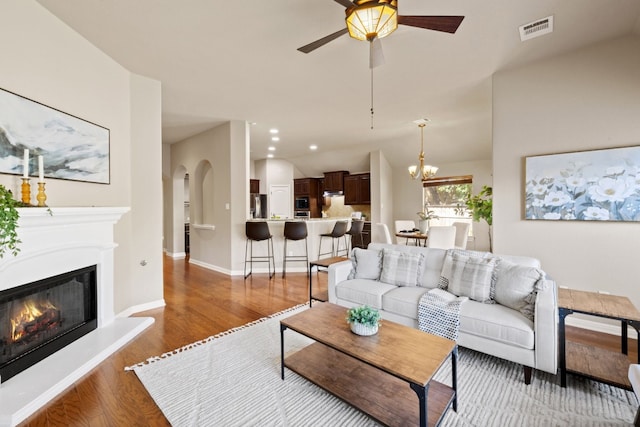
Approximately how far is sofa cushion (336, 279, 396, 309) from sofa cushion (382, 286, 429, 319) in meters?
0.07

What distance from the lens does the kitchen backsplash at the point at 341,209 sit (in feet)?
28.7

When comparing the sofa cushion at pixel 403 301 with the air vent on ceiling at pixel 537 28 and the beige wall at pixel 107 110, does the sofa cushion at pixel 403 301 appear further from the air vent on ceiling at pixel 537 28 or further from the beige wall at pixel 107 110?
the beige wall at pixel 107 110

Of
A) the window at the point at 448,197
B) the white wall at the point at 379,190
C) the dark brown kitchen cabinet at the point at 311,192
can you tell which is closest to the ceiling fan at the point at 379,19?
the white wall at the point at 379,190

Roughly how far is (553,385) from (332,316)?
164 centimetres

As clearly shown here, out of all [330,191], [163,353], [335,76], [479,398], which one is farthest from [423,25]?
[330,191]

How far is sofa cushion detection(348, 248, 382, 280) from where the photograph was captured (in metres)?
3.21

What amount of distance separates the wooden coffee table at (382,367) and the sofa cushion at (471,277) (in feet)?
2.86

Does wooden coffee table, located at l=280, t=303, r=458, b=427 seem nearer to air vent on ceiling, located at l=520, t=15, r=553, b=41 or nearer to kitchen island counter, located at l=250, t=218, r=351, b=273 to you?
air vent on ceiling, located at l=520, t=15, r=553, b=41

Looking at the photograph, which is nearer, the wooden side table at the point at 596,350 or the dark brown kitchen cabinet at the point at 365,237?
the wooden side table at the point at 596,350

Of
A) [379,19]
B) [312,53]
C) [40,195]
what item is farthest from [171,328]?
[379,19]

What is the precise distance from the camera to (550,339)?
1905 mm

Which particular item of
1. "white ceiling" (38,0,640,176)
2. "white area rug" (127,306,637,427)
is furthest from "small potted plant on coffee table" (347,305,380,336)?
"white ceiling" (38,0,640,176)

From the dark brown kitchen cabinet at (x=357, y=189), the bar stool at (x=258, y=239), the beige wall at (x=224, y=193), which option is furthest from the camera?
the dark brown kitchen cabinet at (x=357, y=189)

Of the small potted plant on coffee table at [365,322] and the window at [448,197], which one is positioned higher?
the window at [448,197]
